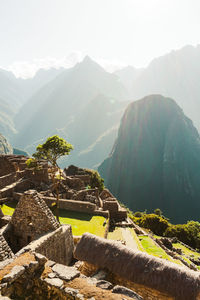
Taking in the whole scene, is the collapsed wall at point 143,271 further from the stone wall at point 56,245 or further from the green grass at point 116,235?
the green grass at point 116,235

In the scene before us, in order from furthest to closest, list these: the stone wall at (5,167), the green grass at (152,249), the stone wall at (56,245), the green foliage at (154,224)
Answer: the green foliage at (154,224) → the stone wall at (5,167) → the green grass at (152,249) → the stone wall at (56,245)

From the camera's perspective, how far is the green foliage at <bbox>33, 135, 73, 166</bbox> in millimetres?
16688

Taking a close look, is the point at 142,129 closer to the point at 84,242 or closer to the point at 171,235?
the point at 171,235

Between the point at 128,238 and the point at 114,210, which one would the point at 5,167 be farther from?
the point at 128,238

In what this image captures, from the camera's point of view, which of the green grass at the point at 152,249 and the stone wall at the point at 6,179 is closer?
the green grass at the point at 152,249

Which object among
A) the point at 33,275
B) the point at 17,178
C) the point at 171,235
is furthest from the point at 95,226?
the point at 171,235

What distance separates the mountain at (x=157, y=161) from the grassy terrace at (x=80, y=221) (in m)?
116

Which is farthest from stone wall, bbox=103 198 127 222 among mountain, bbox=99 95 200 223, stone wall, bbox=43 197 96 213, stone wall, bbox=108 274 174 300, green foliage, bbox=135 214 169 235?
mountain, bbox=99 95 200 223

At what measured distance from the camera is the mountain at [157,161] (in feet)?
434

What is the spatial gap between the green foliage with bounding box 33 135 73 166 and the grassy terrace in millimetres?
6341

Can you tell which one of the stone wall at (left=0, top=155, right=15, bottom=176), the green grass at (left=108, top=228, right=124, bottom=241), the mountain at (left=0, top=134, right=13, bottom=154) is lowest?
the green grass at (left=108, top=228, right=124, bottom=241)

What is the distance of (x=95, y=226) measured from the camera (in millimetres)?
18766

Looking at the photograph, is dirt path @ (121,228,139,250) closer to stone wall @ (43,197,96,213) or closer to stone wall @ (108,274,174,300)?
stone wall @ (43,197,96,213)

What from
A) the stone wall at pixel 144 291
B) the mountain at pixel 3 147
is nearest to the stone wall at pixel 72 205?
the stone wall at pixel 144 291
